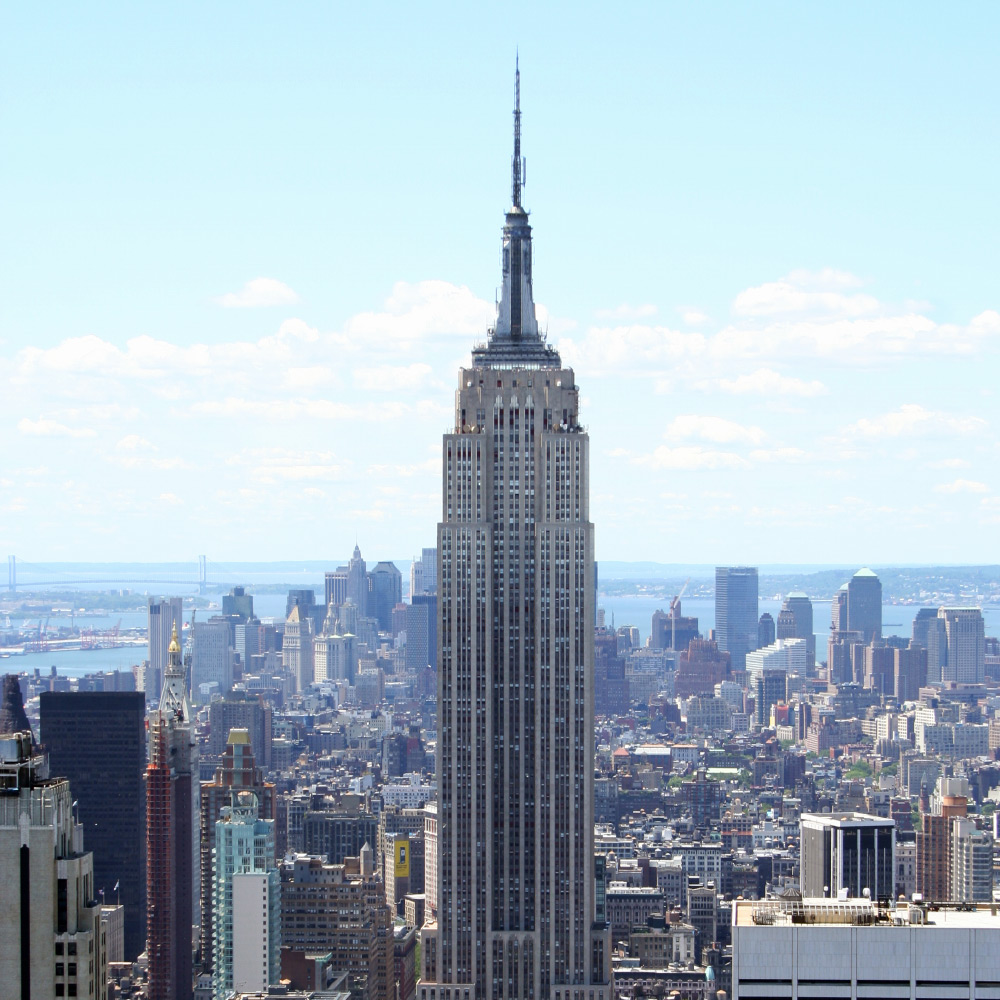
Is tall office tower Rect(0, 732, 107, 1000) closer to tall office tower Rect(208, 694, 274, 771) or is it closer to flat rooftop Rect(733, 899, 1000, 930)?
flat rooftop Rect(733, 899, 1000, 930)

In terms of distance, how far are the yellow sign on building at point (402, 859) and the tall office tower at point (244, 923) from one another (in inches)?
671

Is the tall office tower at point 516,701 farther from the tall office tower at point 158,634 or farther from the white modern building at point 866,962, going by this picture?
the tall office tower at point 158,634

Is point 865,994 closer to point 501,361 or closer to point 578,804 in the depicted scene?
point 578,804

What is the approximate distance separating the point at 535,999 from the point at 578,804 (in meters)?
5.63

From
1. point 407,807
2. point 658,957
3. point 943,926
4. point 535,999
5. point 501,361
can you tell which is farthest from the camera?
point 407,807

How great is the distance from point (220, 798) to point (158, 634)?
3926 inches

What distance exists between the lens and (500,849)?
57.2 metres

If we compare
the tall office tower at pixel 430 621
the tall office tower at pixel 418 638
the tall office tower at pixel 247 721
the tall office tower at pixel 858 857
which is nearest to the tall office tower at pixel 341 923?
the tall office tower at pixel 858 857

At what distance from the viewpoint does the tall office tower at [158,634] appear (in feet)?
534

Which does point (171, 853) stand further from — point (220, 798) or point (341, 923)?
point (341, 923)

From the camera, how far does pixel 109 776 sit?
91062 millimetres

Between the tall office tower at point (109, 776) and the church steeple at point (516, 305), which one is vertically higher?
the church steeple at point (516, 305)

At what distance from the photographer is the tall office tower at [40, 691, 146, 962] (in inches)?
3305

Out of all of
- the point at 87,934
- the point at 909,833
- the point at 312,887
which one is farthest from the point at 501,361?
the point at 909,833
